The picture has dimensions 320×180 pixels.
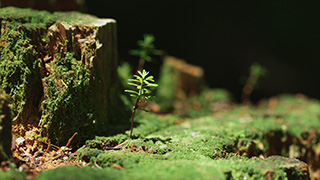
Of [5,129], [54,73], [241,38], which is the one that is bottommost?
[5,129]

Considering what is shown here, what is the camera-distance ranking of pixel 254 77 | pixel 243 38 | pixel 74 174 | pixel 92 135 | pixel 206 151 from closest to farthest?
pixel 74 174 < pixel 206 151 < pixel 92 135 < pixel 254 77 < pixel 243 38

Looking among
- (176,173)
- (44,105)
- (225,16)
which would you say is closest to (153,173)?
(176,173)

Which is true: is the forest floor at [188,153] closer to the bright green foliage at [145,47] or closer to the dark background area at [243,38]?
the bright green foliage at [145,47]

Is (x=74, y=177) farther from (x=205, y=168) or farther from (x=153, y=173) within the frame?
(x=205, y=168)

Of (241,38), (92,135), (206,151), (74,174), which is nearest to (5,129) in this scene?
(74,174)

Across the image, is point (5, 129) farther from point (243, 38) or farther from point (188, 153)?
point (243, 38)

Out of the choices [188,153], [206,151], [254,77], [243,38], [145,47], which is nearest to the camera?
[188,153]
